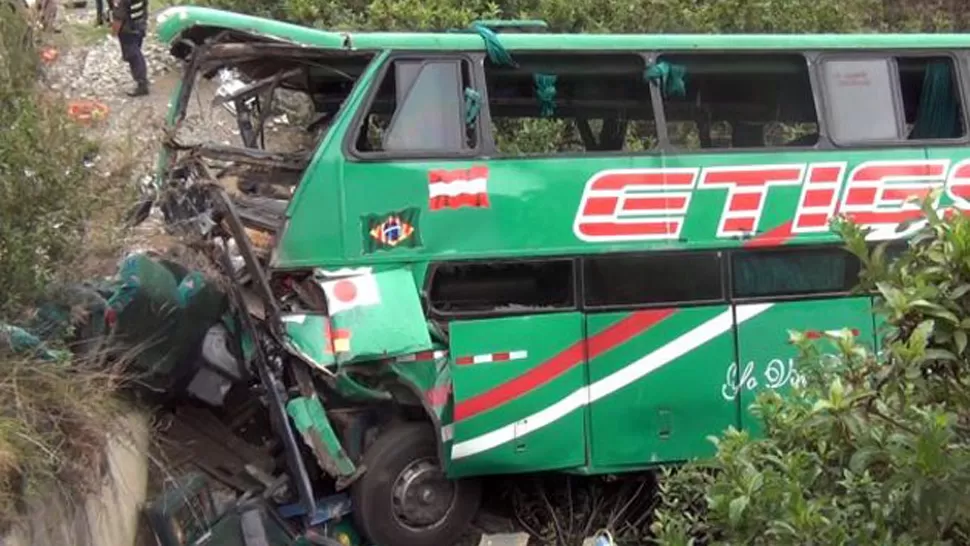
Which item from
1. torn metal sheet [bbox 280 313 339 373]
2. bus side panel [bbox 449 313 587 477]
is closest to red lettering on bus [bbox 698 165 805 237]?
bus side panel [bbox 449 313 587 477]

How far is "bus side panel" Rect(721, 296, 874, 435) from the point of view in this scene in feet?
22.7

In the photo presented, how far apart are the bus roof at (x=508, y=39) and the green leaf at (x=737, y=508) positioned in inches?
161

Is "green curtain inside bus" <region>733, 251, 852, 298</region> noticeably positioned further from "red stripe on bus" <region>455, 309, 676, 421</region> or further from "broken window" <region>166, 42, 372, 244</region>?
"broken window" <region>166, 42, 372, 244</region>

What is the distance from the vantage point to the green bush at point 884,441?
2.58 m

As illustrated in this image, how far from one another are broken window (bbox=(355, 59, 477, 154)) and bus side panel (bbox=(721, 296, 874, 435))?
1986mm

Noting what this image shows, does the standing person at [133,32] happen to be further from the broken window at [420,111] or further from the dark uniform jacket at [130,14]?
the broken window at [420,111]

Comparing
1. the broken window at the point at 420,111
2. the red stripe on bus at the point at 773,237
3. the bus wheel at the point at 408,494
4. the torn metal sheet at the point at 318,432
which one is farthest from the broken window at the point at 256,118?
the red stripe on bus at the point at 773,237

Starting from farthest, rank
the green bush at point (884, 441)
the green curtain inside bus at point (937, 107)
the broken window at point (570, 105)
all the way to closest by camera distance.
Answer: the green curtain inside bus at point (937, 107)
the broken window at point (570, 105)
the green bush at point (884, 441)

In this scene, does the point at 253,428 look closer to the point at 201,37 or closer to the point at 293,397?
the point at 293,397

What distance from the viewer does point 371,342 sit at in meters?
6.17

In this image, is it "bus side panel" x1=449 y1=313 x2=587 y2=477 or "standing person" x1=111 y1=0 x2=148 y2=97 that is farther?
"standing person" x1=111 y1=0 x2=148 y2=97

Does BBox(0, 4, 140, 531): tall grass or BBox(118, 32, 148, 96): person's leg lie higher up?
BBox(0, 4, 140, 531): tall grass

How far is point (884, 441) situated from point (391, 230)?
3988 millimetres

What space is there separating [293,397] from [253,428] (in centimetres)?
99
